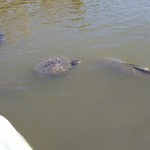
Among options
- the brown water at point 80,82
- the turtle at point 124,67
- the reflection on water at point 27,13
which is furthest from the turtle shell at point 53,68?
the reflection on water at point 27,13

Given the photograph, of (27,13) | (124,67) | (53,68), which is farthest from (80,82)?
(27,13)

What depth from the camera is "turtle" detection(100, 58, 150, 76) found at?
6434 millimetres

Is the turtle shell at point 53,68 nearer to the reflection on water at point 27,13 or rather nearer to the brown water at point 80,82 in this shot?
the brown water at point 80,82

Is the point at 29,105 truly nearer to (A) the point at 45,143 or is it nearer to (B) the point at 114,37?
(A) the point at 45,143

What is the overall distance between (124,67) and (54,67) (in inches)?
62.1

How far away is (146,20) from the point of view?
9.39m

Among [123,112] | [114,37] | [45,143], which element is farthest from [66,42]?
[45,143]

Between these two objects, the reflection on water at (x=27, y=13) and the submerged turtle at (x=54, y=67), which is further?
the reflection on water at (x=27, y=13)

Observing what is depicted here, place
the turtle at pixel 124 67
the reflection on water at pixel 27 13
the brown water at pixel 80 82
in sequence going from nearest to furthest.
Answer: the brown water at pixel 80 82 → the turtle at pixel 124 67 → the reflection on water at pixel 27 13

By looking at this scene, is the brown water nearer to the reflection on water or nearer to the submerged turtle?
the reflection on water

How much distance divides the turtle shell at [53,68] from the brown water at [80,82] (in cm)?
15

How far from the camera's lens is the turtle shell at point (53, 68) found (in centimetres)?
676

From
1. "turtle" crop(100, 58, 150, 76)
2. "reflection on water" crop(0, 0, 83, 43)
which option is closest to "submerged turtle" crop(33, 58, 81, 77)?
"turtle" crop(100, 58, 150, 76)

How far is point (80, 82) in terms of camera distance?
662 centimetres
